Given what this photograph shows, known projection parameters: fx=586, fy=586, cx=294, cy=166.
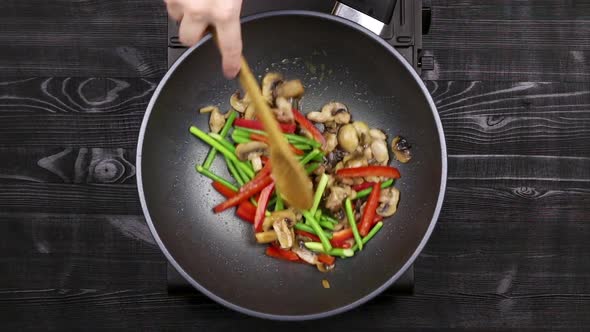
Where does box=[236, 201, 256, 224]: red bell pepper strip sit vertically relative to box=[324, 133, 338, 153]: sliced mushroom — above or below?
below

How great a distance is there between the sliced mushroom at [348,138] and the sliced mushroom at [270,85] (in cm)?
19

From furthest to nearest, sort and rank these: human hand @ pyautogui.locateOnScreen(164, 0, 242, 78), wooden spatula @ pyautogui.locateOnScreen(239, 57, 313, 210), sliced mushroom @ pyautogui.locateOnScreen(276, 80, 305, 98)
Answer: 1. sliced mushroom @ pyautogui.locateOnScreen(276, 80, 305, 98)
2. wooden spatula @ pyautogui.locateOnScreen(239, 57, 313, 210)
3. human hand @ pyautogui.locateOnScreen(164, 0, 242, 78)

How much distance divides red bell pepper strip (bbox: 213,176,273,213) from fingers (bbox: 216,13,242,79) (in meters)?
0.42

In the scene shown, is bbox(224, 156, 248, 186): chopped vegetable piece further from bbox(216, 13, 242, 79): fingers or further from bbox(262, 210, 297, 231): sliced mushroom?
bbox(216, 13, 242, 79): fingers

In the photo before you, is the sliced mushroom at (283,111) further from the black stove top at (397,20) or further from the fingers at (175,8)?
the fingers at (175,8)

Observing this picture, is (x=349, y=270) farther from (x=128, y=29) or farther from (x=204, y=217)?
(x=128, y=29)

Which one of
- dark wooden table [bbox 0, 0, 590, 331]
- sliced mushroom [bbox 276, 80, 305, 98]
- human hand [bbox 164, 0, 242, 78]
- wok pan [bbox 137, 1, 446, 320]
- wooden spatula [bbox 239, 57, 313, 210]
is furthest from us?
dark wooden table [bbox 0, 0, 590, 331]

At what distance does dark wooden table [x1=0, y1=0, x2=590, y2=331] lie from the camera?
171 cm

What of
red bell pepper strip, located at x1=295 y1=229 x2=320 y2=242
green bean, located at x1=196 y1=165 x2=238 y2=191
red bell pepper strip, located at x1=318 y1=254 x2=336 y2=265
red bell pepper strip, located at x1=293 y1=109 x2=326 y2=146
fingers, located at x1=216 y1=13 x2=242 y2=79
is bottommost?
red bell pepper strip, located at x1=318 y1=254 x2=336 y2=265

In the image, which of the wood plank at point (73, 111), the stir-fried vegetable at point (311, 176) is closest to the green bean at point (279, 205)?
the stir-fried vegetable at point (311, 176)

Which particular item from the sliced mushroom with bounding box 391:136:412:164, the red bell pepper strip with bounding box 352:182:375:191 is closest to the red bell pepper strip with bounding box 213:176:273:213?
the red bell pepper strip with bounding box 352:182:375:191

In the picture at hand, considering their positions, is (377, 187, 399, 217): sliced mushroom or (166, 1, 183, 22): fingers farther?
(377, 187, 399, 217): sliced mushroom

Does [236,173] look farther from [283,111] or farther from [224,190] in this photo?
[283,111]

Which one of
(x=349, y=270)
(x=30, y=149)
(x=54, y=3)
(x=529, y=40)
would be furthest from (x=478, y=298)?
(x=54, y=3)
